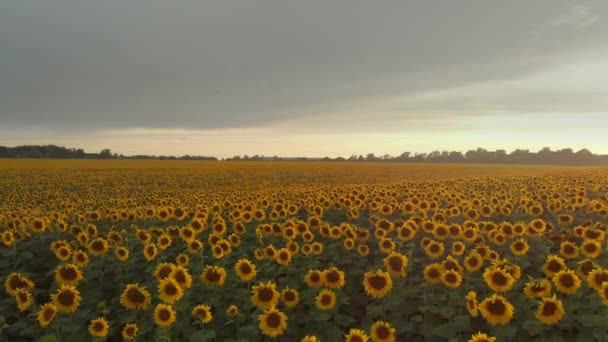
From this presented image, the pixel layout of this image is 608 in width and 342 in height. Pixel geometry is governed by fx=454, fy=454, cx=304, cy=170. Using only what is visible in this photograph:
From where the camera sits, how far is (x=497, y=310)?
5.77m

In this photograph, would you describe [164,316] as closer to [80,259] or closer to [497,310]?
[80,259]

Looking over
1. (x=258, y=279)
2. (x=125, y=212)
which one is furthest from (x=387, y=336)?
(x=125, y=212)

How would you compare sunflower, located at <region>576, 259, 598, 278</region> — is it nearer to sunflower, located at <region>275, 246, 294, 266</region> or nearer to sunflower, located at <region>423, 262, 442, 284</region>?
sunflower, located at <region>423, 262, 442, 284</region>

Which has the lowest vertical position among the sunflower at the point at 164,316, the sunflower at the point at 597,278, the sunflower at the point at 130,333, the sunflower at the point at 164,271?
the sunflower at the point at 130,333

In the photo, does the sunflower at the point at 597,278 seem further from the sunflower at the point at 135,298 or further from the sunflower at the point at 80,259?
the sunflower at the point at 80,259

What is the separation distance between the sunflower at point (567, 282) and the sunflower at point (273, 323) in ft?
12.7

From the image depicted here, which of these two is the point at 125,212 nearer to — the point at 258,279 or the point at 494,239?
the point at 258,279

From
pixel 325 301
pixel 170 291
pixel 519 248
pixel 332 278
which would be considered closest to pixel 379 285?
pixel 332 278

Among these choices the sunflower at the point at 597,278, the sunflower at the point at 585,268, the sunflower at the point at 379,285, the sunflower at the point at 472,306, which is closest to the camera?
the sunflower at the point at 472,306

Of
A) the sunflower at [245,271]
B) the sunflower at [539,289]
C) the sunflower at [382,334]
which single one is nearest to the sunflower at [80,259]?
the sunflower at [245,271]

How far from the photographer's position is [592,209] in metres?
12.7

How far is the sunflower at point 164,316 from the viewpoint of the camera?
5832 millimetres

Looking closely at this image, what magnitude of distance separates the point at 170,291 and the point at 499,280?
184 inches

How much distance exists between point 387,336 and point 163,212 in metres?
8.11
